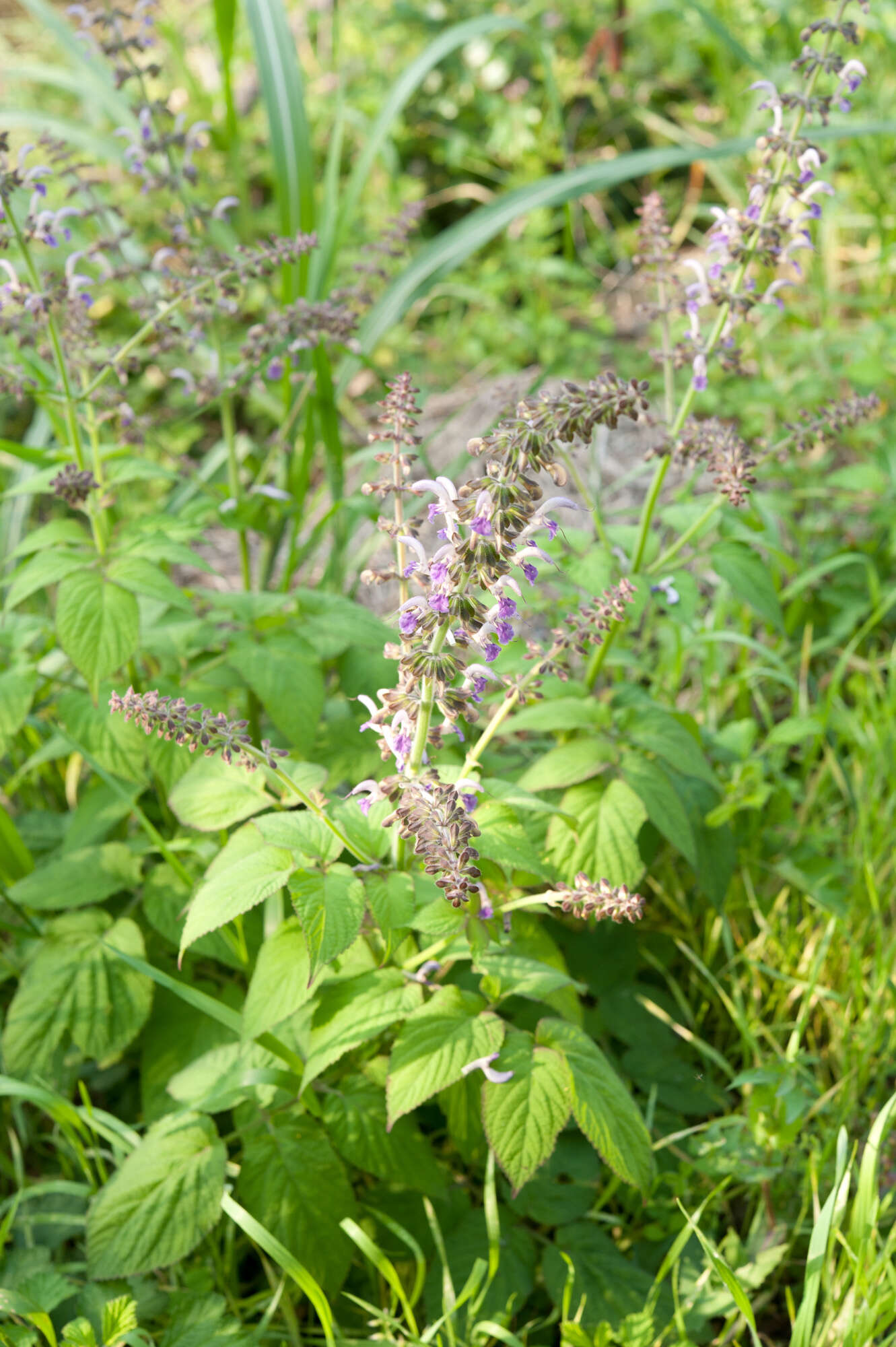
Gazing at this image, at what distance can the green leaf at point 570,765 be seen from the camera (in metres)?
2.09

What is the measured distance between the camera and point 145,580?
2088 millimetres

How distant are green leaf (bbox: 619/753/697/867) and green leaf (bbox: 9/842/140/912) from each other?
3.47ft

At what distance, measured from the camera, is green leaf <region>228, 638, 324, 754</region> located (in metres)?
2.13

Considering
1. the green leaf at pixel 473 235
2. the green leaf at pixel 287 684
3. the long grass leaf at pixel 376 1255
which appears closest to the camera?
the long grass leaf at pixel 376 1255

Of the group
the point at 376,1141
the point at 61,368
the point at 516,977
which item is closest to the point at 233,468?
the point at 61,368

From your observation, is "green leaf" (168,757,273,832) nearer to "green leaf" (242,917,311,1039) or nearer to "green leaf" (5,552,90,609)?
"green leaf" (242,917,311,1039)

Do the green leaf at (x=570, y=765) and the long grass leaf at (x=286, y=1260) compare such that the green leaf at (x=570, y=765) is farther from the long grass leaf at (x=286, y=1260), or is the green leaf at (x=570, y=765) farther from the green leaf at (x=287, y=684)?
the long grass leaf at (x=286, y=1260)

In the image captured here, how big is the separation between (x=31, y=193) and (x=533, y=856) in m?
2.12

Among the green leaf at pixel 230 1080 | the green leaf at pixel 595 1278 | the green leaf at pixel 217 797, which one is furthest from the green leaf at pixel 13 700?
the green leaf at pixel 595 1278

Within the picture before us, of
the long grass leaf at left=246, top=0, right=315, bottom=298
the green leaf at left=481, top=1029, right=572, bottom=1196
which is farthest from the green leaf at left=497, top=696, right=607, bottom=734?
the long grass leaf at left=246, top=0, right=315, bottom=298

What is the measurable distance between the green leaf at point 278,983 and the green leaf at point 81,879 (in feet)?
1.76

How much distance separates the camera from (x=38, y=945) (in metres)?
2.28

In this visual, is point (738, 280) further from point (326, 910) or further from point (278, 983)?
point (278, 983)

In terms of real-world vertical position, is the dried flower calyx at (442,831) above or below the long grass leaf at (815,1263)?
above
